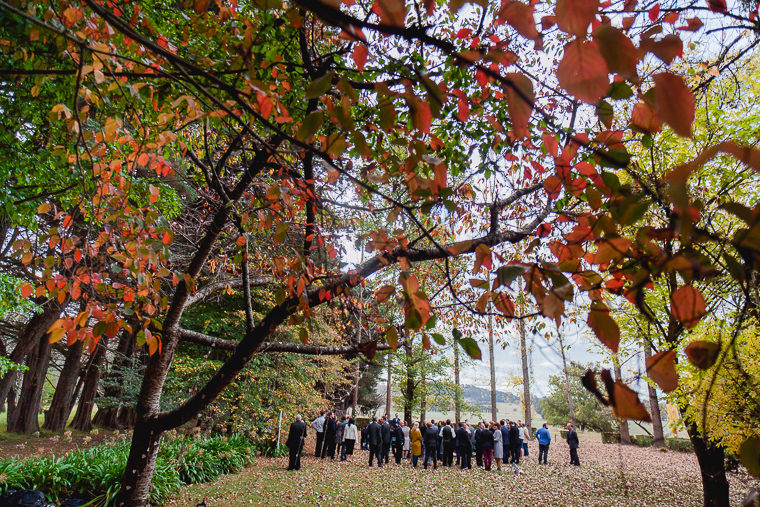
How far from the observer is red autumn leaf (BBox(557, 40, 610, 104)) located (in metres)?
0.71

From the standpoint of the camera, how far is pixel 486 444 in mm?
11570

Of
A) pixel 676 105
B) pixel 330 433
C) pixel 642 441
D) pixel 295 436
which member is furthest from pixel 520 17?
pixel 642 441

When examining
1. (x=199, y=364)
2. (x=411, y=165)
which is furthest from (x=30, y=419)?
(x=411, y=165)

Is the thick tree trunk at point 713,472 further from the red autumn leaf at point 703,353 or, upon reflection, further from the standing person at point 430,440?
the red autumn leaf at point 703,353

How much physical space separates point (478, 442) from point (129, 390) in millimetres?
10967

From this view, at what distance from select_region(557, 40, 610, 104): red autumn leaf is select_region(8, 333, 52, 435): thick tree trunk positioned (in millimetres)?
17830

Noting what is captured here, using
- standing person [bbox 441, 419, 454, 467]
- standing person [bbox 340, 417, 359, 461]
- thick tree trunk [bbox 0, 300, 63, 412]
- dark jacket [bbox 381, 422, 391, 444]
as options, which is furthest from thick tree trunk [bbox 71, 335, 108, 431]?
standing person [bbox 441, 419, 454, 467]

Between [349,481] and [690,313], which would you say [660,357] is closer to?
[690,313]

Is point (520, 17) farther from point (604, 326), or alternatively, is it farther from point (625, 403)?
point (625, 403)

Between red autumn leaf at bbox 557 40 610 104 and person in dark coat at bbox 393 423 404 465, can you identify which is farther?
person in dark coat at bbox 393 423 404 465

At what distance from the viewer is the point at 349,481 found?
9469 mm

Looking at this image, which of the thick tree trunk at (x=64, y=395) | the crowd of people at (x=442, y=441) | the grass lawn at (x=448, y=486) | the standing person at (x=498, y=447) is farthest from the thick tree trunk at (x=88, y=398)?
the standing person at (x=498, y=447)

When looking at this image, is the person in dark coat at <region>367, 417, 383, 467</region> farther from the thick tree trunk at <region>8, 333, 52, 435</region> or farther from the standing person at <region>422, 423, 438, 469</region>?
the thick tree trunk at <region>8, 333, 52, 435</region>

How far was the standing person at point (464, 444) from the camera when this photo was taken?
38.8ft
